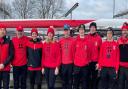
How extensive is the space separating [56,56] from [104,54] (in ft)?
4.12

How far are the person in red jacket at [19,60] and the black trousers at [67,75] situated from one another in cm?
101

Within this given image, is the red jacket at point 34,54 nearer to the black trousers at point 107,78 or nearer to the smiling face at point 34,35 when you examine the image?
the smiling face at point 34,35

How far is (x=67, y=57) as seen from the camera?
27.2 ft

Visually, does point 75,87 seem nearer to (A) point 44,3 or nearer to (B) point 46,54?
(B) point 46,54

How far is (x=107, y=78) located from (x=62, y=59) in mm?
1267

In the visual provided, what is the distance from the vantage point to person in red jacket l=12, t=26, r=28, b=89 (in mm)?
8312

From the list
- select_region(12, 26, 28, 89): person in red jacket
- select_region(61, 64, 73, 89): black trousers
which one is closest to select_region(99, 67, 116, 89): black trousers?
select_region(61, 64, 73, 89): black trousers

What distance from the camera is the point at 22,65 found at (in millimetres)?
8352

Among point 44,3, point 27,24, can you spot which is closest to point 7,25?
point 27,24

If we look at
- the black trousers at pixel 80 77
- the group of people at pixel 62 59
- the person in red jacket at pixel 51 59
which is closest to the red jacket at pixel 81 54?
the group of people at pixel 62 59

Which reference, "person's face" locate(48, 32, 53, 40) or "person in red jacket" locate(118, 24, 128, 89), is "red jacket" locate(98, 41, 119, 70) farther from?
"person's face" locate(48, 32, 53, 40)

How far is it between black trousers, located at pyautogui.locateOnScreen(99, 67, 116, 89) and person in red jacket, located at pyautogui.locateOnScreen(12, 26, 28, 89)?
6.68 feet

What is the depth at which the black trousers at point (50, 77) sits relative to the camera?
8242mm

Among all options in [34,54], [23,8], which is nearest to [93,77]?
[34,54]
